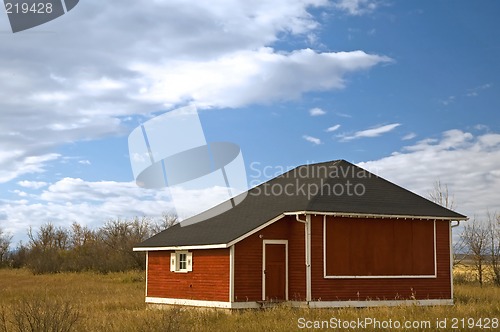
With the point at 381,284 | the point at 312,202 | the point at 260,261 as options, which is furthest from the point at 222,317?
the point at 381,284

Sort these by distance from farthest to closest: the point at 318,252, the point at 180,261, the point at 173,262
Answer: the point at 173,262 → the point at 180,261 → the point at 318,252

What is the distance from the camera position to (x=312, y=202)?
23.4 meters

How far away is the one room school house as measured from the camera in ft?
74.6

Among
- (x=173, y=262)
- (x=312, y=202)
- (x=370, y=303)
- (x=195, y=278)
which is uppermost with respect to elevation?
(x=312, y=202)

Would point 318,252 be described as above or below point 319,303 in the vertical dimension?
above

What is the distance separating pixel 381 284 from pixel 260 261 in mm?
4435

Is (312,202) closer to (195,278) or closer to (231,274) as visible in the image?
(231,274)

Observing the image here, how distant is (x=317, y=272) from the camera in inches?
896

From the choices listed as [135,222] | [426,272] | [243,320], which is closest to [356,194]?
[426,272]

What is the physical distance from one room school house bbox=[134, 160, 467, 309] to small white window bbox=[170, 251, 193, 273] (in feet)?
0.21

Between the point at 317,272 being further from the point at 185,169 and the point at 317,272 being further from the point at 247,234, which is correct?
the point at 185,169

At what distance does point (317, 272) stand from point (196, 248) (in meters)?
4.31

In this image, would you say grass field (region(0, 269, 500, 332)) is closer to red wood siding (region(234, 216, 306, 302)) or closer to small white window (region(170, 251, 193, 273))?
red wood siding (region(234, 216, 306, 302))

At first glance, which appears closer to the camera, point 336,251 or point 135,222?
point 336,251
